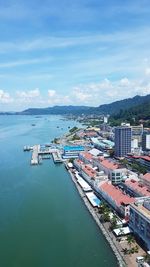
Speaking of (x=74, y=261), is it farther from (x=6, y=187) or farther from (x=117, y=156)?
(x=117, y=156)

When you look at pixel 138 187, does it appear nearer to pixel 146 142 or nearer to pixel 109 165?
pixel 109 165

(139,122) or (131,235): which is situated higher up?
(139,122)

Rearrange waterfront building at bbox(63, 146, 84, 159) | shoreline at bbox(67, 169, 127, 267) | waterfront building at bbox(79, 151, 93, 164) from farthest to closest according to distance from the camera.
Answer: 1. waterfront building at bbox(63, 146, 84, 159)
2. waterfront building at bbox(79, 151, 93, 164)
3. shoreline at bbox(67, 169, 127, 267)

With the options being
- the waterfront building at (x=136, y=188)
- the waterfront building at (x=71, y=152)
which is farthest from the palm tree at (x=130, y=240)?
the waterfront building at (x=71, y=152)

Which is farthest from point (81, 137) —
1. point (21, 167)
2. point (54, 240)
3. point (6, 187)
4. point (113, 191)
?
point (54, 240)

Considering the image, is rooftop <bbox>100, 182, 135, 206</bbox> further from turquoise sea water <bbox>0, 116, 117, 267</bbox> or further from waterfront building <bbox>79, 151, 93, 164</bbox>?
waterfront building <bbox>79, 151, 93, 164</bbox>

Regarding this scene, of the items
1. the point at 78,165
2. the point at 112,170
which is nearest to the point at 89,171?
the point at 112,170

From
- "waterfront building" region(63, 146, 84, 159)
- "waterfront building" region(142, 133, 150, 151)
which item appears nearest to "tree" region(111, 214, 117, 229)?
"waterfront building" region(63, 146, 84, 159)
